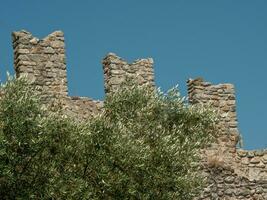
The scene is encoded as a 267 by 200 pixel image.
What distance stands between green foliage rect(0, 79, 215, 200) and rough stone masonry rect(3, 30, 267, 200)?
1359 millimetres

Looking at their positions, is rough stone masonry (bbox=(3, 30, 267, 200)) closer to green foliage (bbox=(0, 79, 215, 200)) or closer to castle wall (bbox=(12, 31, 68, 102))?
castle wall (bbox=(12, 31, 68, 102))

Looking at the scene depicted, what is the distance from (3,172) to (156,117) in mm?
6540

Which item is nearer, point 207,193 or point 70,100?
point 207,193

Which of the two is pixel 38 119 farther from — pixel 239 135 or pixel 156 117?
pixel 239 135

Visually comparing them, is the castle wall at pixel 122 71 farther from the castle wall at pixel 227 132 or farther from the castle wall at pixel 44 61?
the castle wall at pixel 227 132

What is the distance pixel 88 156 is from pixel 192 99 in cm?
924

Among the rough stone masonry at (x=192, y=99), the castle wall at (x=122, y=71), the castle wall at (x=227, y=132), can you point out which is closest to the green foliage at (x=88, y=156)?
the rough stone masonry at (x=192, y=99)

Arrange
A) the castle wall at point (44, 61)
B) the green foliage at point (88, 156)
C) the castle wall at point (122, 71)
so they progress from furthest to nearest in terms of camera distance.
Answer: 1. the castle wall at point (122, 71)
2. the castle wall at point (44, 61)
3. the green foliage at point (88, 156)

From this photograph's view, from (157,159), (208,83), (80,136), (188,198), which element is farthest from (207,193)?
(208,83)

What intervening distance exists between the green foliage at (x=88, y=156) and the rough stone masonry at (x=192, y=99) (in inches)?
53.5

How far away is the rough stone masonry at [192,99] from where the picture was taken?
24484 millimetres

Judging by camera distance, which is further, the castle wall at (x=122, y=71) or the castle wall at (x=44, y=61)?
the castle wall at (x=122, y=71)

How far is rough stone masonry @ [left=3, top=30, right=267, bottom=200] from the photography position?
24.5 m

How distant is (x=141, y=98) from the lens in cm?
2428
